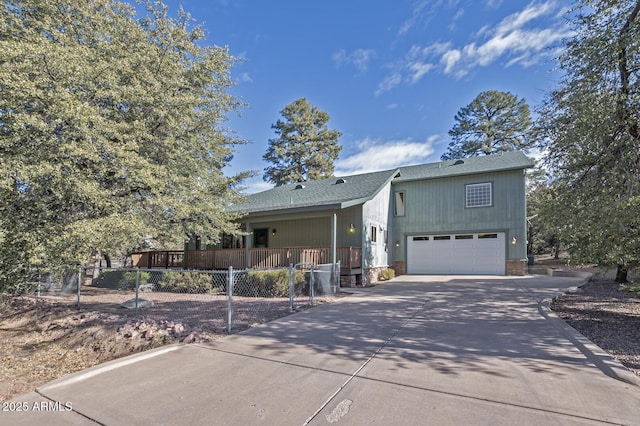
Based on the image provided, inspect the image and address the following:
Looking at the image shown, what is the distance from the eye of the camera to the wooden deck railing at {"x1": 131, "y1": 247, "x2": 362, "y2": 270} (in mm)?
12750

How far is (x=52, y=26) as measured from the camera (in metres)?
7.82

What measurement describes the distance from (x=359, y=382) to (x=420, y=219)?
1537cm

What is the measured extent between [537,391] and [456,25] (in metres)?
11.8

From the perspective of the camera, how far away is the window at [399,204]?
18547 mm

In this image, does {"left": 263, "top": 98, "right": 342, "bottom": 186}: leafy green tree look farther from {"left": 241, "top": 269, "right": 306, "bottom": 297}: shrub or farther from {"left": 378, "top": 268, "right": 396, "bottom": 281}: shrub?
{"left": 241, "top": 269, "right": 306, "bottom": 297}: shrub

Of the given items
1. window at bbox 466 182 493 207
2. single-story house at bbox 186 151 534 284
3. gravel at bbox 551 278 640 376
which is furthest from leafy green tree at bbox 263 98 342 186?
gravel at bbox 551 278 640 376

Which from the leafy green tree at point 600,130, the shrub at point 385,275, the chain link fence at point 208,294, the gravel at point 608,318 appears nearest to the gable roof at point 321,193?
the chain link fence at point 208,294

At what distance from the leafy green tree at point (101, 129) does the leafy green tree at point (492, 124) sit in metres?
27.8

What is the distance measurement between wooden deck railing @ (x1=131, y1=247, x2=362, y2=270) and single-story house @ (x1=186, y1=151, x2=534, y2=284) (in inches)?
16.0

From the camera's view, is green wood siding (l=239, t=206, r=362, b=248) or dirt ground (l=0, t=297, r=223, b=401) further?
green wood siding (l=239, t=206, r=362, b=248)

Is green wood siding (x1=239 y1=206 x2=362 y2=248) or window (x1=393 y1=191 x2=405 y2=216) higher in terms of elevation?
window (x1=393 y1=191 x2=405 y2=216)

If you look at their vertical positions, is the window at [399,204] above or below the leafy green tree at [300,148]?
below

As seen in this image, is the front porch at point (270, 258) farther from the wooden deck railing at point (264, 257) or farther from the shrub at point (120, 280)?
the shrub at point (120, 280)

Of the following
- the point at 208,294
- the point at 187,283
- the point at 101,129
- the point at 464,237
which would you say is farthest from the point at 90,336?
the point at 464,237
